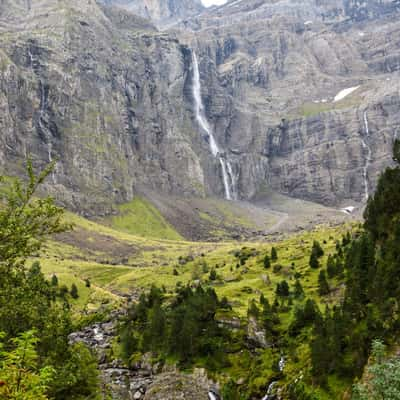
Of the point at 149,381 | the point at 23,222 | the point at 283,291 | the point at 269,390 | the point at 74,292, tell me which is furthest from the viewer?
the point at 74,292

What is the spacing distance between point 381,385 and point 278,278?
6249cm

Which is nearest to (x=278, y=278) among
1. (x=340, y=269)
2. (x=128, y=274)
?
(x=340, y=269)

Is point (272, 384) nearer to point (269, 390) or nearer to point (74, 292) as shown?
point (269, 390)

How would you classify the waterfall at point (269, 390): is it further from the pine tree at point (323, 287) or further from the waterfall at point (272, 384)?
the pine tree at point (323, 287)

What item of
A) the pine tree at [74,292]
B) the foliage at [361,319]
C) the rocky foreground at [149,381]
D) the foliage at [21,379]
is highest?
the foliage at [21,379]

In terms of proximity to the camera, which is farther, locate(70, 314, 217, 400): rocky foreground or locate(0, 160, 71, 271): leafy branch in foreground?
locate(70, 314, 217, 400): rocky foreground

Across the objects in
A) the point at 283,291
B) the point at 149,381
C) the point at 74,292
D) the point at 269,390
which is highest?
the point at 283,291

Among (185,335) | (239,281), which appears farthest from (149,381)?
(239,281)

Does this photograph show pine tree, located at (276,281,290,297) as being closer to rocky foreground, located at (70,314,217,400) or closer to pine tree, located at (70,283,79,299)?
rocky foreground, located at (70,314,217,400)

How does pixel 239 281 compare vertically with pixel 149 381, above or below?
above

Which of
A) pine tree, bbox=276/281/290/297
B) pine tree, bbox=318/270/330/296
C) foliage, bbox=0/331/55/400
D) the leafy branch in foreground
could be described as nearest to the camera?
foliage, bbox=0/331/55/400

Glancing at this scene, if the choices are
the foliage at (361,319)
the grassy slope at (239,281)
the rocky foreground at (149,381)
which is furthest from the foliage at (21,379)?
the rocky foreground at (149,381)

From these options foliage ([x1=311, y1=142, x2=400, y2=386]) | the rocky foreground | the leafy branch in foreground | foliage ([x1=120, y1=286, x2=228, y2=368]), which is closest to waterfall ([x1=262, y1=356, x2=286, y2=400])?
foliage ([x1=311, y1=142, x2=400, y2=386])

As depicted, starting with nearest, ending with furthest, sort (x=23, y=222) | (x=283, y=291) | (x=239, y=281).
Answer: (x=23, y=222), (x=283, y=291), (x=239, y=281)
